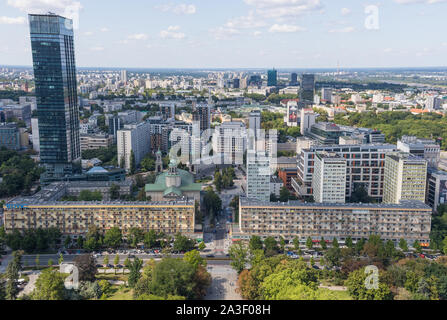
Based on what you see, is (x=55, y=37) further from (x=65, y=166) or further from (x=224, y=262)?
(x=224, y=262)

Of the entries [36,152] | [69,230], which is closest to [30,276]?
[69,230]

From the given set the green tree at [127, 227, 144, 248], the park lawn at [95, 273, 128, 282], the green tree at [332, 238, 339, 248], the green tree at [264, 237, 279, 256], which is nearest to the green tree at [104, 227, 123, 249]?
the green tree at [127, 227, 144, 248]

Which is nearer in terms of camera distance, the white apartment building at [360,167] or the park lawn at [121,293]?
the park lawn at [121,293]

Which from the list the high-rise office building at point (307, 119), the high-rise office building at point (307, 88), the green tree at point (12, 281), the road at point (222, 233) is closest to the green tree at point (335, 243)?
the road at point (222, 233)

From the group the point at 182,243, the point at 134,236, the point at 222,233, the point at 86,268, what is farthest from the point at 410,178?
the point at 86,268

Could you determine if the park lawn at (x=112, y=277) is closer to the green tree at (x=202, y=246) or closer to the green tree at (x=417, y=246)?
the green tree at (x=202, y=246)

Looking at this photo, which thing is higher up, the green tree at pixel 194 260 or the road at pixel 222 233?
the green tree at pixel 194 260

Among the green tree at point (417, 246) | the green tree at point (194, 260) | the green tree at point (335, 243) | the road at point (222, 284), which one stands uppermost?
the green tree at point (194, 260)
